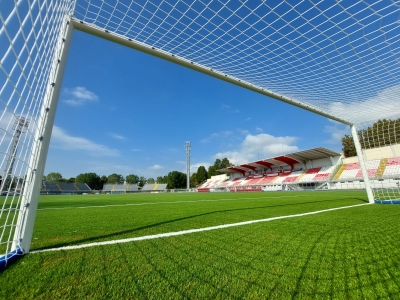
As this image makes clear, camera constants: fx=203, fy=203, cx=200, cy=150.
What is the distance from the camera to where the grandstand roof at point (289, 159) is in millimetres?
32516

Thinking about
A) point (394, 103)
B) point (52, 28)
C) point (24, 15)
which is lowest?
point (24, 15)

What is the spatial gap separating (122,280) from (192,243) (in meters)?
1.00

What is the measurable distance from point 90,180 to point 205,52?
8897cm

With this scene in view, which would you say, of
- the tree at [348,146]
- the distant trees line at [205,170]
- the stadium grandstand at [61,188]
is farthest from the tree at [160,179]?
the tree at [348,146]

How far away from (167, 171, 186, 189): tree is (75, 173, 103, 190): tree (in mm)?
29164

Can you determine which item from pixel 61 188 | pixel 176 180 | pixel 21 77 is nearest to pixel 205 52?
pixel 21 77

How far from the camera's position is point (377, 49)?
12.5 ft

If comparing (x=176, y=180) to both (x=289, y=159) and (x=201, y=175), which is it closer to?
(x=201, y=175)

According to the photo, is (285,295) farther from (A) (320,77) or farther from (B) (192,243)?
(A) (320,77)

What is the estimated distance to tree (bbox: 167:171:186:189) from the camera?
81.2 metres

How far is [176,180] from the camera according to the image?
81438 millimetres

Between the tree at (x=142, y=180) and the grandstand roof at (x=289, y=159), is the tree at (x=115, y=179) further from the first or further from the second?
the grandstand roof at (x=289, y=159)

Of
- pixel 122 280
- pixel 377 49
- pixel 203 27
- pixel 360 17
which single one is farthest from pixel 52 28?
pixel 377 49

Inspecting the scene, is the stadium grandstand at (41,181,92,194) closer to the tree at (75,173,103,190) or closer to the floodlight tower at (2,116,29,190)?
the tree at (75,173,103,190)
